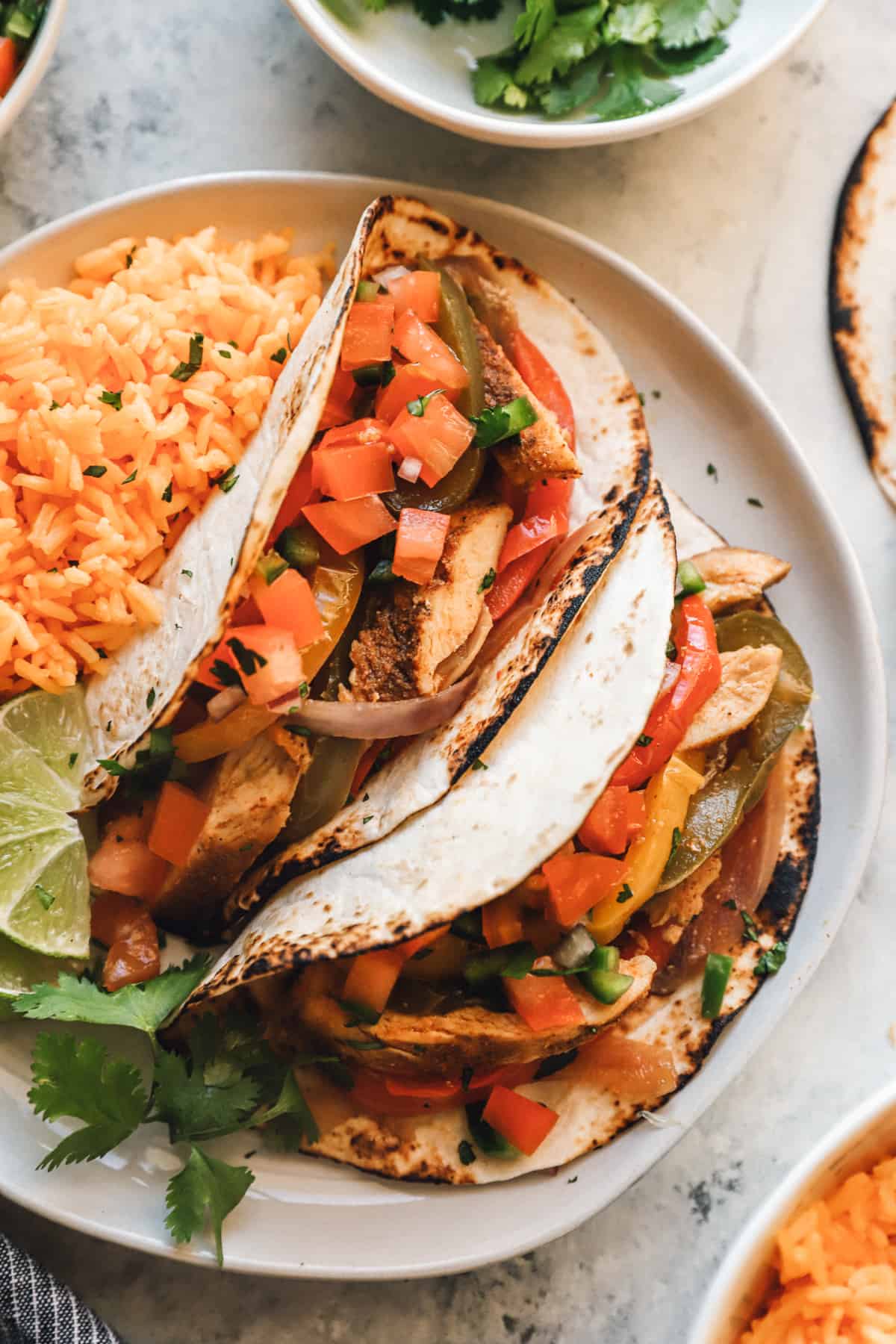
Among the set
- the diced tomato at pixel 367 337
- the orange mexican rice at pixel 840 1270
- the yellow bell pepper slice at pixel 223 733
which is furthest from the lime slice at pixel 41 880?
the orange mexican rice at pixel 840 1270

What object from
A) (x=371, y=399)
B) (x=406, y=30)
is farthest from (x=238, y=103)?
(x=371, y=399)

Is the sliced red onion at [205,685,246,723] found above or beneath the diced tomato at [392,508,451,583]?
beneath

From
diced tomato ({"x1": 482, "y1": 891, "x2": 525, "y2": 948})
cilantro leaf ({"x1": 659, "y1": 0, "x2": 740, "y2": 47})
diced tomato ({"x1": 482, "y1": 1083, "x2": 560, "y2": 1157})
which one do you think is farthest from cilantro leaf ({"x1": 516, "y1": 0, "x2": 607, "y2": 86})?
diced tomato ({"x1": 482, "y1": 1083, "x2": 560, "y2": 1157})

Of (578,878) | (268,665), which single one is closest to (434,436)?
(268,665)

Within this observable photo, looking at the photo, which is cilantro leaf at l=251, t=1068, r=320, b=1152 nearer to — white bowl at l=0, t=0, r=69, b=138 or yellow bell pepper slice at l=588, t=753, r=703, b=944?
yellow bell pepper slice at l=588, t=753, r=703, b=944

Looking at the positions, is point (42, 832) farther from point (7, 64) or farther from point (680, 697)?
point (7, 64)

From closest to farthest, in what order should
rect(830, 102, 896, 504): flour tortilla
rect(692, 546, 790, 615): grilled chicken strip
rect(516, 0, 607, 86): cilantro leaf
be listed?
rect(516, 0, 607, 86): cilantro leaf → rect(692, 546, 790, 615): grilled chicken strip → rect(830, 102, 896, 504): flour tortilla
